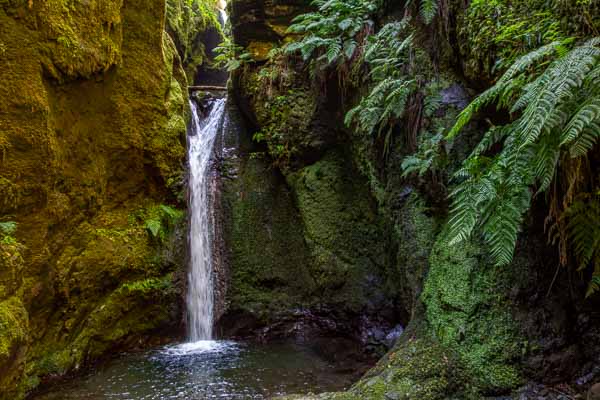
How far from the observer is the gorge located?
276 centimetres

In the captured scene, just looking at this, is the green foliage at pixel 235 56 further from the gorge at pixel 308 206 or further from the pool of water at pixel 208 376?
the pool of water at pixel 208 376

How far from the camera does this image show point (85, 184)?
5176 millimetres

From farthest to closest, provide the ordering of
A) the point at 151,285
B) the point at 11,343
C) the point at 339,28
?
the point at 151,285 < the point at 339,28 < the point at 11,343

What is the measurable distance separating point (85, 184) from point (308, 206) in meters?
3.31

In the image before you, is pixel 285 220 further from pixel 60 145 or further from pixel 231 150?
pixel 60 145

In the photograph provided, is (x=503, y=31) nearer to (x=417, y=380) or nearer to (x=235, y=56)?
(x=417, y=380)

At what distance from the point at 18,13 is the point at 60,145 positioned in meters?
1.40

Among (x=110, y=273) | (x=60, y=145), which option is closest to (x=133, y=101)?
(x=60, y=145)

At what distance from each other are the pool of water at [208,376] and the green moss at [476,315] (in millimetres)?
1446

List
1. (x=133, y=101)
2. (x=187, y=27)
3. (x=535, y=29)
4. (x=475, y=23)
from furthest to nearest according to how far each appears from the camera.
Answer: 1. (x=187, y=27)
2. (x=133, y=101)
3. (x=475, y=23)
4. (x=535, y=29)

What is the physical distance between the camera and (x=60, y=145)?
4719 mm

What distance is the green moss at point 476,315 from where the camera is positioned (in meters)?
2.93

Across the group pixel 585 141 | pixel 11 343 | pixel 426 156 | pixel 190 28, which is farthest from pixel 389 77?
pixel 190 28

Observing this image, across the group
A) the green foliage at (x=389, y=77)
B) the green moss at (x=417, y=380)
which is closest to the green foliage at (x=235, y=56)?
the green foliage at (x=389, y=77)
